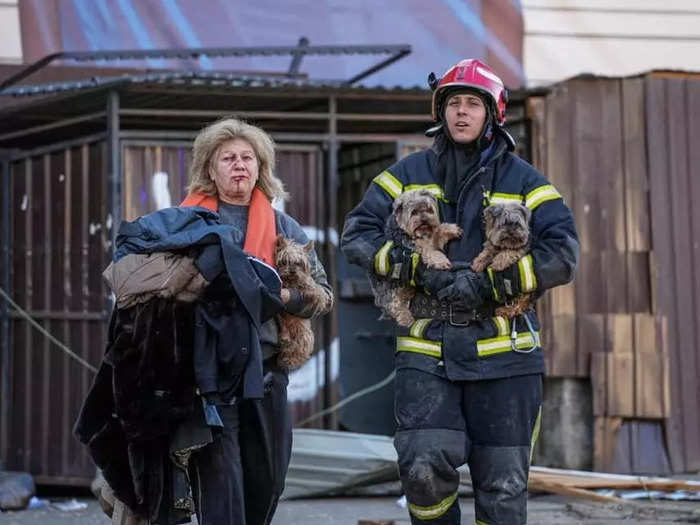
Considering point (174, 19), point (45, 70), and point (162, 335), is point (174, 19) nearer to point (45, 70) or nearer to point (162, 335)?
point (45, 70)

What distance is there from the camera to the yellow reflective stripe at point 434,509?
4430mm

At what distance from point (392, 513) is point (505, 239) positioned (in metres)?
3.29

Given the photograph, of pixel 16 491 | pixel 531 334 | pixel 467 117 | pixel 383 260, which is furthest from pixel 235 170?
pixel 16 491

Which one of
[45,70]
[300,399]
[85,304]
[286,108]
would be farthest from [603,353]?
[45,70]

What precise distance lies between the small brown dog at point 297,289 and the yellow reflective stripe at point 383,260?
0.97 ft

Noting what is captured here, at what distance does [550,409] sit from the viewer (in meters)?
8.30

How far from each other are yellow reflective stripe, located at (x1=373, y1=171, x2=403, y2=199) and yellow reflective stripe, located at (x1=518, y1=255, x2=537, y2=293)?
0.61m

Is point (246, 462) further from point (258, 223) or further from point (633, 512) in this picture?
point (633, 512)

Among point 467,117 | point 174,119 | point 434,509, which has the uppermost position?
point 174,119

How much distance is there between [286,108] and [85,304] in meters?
2.06

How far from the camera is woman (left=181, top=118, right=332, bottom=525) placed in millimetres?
4367

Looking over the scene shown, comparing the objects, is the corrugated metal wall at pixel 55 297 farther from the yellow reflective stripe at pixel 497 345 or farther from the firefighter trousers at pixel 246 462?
the yellow reflective stripe at pixel 497 345

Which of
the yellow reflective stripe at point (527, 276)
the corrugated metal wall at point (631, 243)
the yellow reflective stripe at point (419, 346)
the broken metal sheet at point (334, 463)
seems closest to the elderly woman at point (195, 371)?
the yellow reflective stripe at point (419, 346)

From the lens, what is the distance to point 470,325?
4.47m
